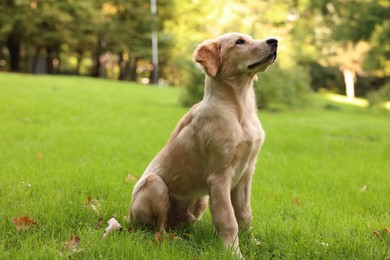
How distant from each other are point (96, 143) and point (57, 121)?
2861mm

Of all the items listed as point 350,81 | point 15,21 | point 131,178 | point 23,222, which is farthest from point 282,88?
point 350,81

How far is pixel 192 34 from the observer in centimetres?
3691

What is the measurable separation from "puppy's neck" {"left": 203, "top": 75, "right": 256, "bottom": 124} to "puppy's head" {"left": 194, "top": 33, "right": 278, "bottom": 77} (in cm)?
6

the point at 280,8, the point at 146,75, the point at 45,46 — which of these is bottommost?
the point at 146,75

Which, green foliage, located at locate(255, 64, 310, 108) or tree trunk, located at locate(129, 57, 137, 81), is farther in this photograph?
tree trunk, located at locate(129, 57, 137, 81)

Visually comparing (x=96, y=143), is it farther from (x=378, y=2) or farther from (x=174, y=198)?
(x=378, y=2)

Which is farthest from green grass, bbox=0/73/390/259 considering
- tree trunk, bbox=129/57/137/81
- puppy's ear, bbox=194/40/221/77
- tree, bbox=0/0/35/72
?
tree trunk, bbox=129/57/137/81

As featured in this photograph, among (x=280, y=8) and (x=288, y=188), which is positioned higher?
(x=280, y=8)

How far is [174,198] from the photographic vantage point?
11.2ft

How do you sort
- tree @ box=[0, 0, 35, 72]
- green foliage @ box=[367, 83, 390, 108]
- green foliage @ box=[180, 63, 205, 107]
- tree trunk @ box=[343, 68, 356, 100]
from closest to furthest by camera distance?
green foliage @ box=[180, 63, 205, 107] → green foliage @ box=[367, 83, 390, 108] → tree @ box=[0, 0, 35, 72] → tree trunk @ box=[343, 68, 356, 100]

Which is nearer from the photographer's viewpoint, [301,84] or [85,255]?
[85,255]

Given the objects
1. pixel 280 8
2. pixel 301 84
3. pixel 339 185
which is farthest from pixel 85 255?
pixel 280 8

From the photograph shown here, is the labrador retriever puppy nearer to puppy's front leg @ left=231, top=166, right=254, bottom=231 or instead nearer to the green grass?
puppy's front leg @ left=231, top=166, right=254, bottom=231

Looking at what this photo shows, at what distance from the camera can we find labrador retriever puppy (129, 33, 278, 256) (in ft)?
9.87
